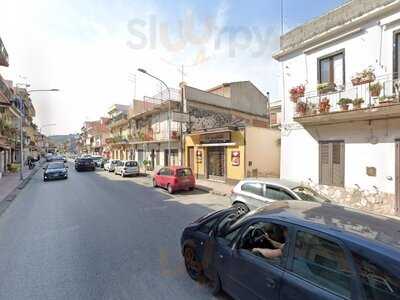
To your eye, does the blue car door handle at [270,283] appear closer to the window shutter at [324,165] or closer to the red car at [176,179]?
the window shutter at [324,165]

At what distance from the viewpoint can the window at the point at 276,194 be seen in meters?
7.98

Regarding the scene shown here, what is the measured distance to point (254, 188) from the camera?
8891 mm

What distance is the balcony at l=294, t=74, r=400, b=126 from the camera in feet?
28.2

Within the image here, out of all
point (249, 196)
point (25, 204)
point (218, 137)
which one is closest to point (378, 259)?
point (249, 196)

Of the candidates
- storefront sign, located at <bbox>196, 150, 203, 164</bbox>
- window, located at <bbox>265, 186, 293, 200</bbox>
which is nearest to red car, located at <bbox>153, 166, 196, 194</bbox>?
storefront sign, located at <bbox>196, 150, 203, 164</bbox>

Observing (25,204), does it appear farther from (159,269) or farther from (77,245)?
(159,269)

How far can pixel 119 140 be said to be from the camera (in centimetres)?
4203

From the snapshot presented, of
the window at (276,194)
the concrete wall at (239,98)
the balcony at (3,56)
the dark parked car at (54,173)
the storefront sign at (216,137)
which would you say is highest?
the balcony at (3,56)

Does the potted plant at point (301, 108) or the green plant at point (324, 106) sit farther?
the potted plant at point (301, 108)

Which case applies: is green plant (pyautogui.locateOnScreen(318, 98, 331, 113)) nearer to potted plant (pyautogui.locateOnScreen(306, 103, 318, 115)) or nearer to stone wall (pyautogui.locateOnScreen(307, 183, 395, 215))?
potted plant (pyautogui.locateOnScreen(306, 103, 318, 115))

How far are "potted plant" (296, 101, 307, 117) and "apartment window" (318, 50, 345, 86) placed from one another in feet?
4.20

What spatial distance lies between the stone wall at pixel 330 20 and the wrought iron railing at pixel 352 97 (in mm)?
2529

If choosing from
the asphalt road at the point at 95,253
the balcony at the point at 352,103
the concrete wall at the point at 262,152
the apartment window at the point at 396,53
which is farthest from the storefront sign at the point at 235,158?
the apartment window at the point at 396,53

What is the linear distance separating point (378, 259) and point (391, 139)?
339 inches
